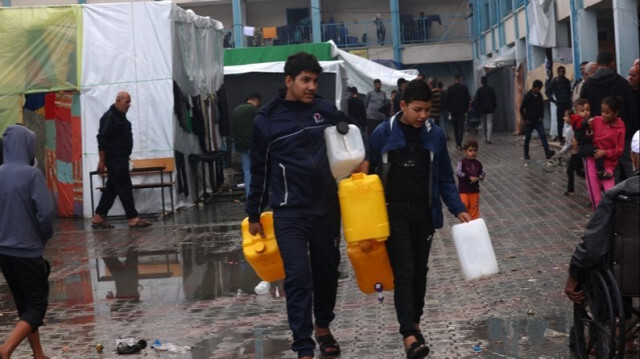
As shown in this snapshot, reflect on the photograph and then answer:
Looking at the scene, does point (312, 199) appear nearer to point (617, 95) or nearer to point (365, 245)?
point (365, 245)

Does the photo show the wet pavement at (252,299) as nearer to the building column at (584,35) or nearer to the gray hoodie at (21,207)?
the gray hoodie at (21,207)

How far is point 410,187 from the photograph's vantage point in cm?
686

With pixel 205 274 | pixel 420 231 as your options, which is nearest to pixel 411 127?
pixel 420 231

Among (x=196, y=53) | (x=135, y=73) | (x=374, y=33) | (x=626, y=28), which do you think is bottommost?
(x=135, y=73)

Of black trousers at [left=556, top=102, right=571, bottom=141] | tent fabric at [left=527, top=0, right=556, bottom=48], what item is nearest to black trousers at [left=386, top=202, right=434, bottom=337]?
black trousers at [left=556, top=102, right=571, bottom=141]

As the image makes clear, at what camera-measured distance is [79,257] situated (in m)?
13.1

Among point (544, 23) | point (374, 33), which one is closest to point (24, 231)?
point (544, 23)

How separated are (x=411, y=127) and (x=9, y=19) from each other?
11.5 metres

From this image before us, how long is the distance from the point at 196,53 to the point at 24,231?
1303 centimetres

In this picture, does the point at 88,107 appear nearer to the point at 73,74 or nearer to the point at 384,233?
the point at 73,74

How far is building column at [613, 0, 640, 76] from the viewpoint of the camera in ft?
69.4

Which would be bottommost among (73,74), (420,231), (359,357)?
(359,357)

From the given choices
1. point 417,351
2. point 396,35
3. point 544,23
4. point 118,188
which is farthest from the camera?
point 396,35

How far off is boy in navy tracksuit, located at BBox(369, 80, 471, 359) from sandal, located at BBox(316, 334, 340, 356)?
22.9 inches
